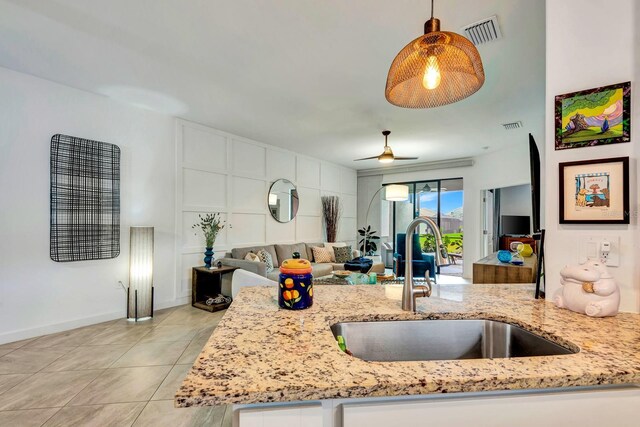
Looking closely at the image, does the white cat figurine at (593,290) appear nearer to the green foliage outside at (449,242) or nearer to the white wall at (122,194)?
the white wall at (122,194)

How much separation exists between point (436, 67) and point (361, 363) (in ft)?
3.65

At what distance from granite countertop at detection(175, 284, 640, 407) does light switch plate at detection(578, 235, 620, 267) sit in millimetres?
217

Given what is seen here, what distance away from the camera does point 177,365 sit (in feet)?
8.08

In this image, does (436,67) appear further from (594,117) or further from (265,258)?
(265,258)

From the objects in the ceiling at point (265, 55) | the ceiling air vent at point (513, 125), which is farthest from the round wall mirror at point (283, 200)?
the ceiling air vent at point (513, 125)

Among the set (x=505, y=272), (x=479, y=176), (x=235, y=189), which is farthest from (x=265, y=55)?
(x=479, y=176)

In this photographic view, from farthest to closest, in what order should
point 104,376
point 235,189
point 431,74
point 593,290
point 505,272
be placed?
point 235,189, point 505,272, point 104,376, point 431,74, point 593,290

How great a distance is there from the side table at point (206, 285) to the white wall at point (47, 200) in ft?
1.40

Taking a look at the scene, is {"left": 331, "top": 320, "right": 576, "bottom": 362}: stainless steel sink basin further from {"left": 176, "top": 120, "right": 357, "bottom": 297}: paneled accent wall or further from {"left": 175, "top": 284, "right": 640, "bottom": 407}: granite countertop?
{"left": 176, "top": 120, "right": 357, "bottom": 297}: paneled accent wall

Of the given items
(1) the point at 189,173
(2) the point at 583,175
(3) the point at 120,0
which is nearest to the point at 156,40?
(3) the point at 120,0

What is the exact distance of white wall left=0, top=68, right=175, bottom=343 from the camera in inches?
113

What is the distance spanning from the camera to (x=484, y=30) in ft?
7.13

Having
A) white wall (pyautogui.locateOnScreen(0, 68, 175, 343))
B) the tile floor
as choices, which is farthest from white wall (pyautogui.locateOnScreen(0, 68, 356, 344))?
the tile floor

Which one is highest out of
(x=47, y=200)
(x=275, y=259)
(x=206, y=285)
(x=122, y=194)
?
(x=122, y=194)
